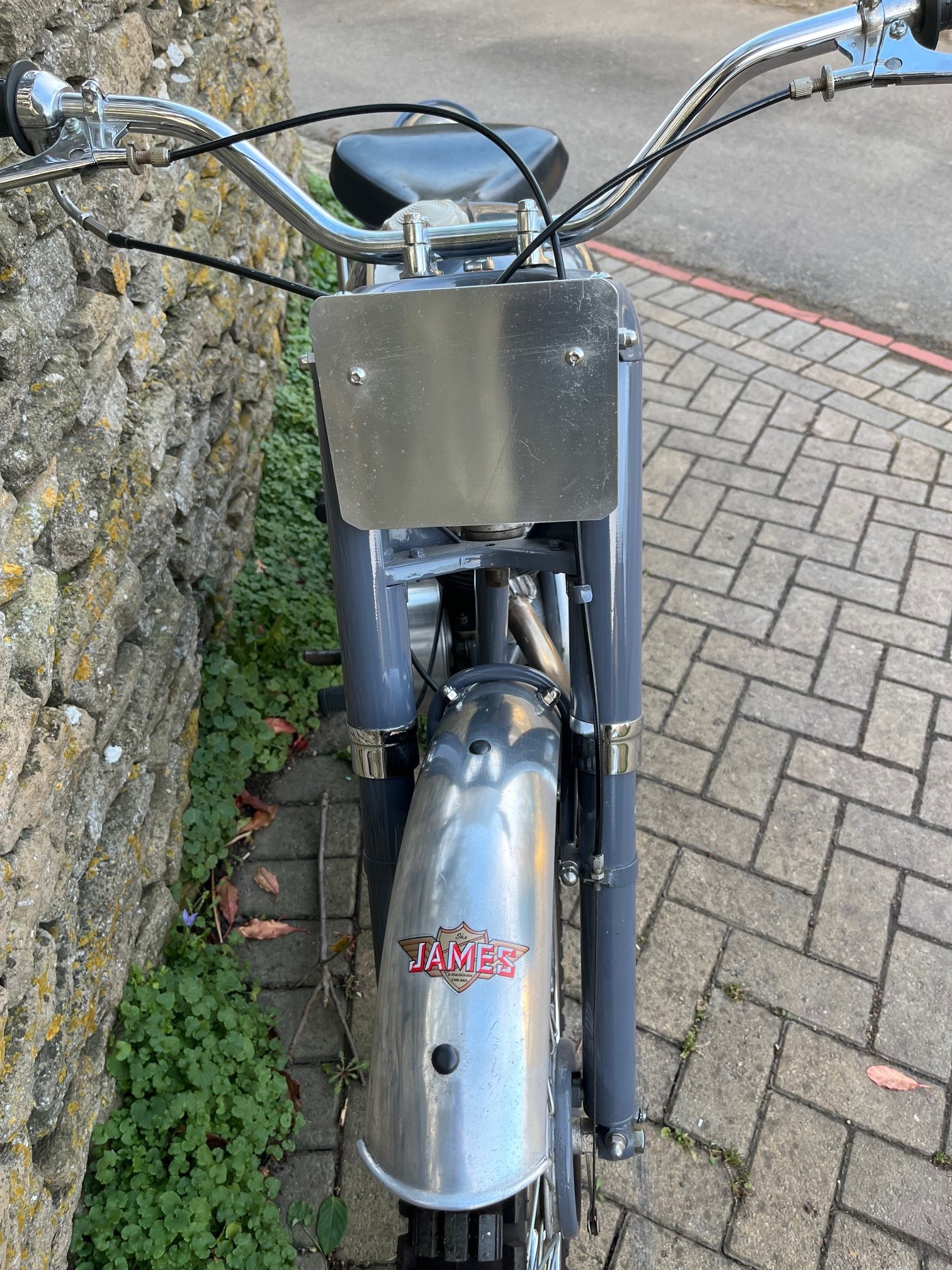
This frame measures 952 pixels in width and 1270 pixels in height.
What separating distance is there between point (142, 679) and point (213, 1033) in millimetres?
764

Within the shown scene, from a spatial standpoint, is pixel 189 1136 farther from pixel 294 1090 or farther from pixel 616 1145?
pixel 616 1145

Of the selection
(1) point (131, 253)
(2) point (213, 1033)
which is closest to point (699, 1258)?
(2) point (213, 1033)

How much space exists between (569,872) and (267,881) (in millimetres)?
1219

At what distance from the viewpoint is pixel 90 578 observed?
5.93ft

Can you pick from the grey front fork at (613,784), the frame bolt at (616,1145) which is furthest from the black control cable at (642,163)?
the frame bolt at (616,1145)

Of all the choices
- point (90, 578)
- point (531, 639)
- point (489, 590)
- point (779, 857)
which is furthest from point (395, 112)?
point (779, 857)

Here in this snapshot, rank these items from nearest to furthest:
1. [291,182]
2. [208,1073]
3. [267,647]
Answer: [291,182]
[208,1073]
[267,647]

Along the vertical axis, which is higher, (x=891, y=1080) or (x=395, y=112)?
(x=395, y=112)

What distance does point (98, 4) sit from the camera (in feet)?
6.73

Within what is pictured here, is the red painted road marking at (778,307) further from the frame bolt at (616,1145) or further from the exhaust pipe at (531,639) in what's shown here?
the frame bolt at (616,1145)

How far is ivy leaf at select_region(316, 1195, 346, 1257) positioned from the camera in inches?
69.8

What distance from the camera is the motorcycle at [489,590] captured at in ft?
3.44

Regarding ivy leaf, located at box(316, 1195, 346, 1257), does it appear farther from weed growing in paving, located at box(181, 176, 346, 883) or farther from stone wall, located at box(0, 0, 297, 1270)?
weed growing in paving, located at box(181, 176, 346, 883)

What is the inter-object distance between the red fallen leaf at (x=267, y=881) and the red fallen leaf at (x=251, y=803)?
7.1 inches
